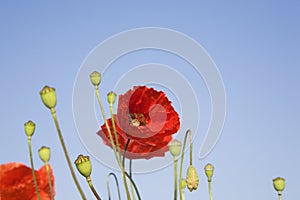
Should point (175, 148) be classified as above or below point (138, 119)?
below

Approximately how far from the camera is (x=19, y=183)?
95 cm

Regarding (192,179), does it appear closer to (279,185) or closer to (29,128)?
(279,185)

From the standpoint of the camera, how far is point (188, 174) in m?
1.06

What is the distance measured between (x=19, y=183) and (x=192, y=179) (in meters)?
0.36

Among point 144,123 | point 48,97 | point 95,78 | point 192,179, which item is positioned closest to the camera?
point 48,97

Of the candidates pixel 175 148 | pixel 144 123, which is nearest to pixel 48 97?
pixel 175 148

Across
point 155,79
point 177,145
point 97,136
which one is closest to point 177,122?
point 155,79

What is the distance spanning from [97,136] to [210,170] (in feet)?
0.85

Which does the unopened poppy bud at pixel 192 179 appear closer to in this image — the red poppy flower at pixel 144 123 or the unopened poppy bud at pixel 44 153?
the red poppy flower at pixel 144 123

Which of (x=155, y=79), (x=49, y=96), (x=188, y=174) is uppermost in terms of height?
(x=155, y=79)

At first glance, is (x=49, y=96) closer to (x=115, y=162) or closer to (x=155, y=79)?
(x=115, y=162)

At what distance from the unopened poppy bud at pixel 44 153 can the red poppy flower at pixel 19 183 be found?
0.14 m

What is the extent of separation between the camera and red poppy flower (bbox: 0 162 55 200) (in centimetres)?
95

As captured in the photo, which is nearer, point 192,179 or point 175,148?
point 175,148
